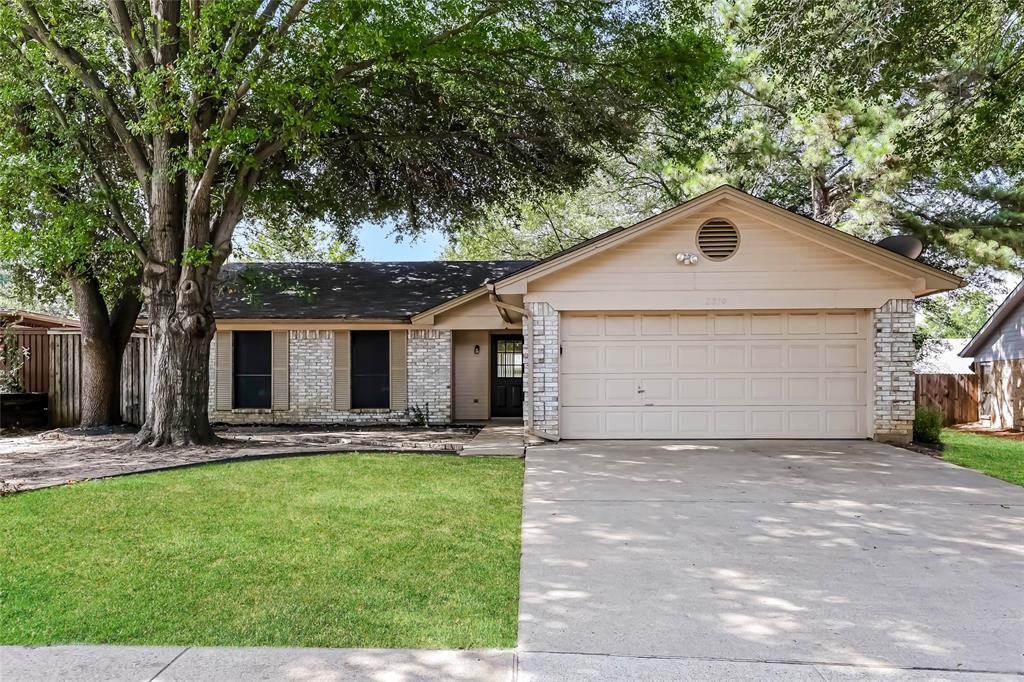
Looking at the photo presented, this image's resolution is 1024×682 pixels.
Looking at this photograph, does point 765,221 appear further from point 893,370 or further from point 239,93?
point 239,93

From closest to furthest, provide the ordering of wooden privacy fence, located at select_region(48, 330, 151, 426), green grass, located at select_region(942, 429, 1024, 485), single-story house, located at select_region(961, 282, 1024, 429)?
green grass, located at select_region(942, 429, 1024, 485) < wooden privacy fence, located at select_region(48, 330, 151, 426) < single-story house, located at select_region(961, 282, 1024, 429)

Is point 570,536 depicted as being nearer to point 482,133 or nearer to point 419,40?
point 419,40

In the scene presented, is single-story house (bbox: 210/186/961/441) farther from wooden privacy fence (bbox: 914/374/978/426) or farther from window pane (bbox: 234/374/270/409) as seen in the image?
wooden privacy fence (bbox: 914/374/978/426)

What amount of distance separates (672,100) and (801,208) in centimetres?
1066

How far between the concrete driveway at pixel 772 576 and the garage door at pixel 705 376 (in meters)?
2.96

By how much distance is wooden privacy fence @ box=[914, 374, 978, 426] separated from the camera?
59.5ft

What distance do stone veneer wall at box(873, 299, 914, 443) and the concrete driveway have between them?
2776mm

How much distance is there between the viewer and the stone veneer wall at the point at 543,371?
11.0 m

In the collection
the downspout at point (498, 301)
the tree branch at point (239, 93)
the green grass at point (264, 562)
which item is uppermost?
the tree branch at point (239, 93)

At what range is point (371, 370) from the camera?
575 inches

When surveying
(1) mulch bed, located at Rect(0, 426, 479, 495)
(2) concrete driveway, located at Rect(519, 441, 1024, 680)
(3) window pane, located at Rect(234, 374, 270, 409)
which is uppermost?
(3) window pane, located at Rect(234, 374, 270, 409)

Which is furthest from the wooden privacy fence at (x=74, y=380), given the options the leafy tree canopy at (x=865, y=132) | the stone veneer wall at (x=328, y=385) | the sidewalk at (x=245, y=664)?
the sidewalk at (x=245, y=664)

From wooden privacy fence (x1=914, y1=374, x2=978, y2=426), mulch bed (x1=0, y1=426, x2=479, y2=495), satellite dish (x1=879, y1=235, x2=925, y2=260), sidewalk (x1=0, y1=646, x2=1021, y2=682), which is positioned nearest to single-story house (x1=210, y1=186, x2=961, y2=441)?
satellite dish (x1=879, y1=235, x2=925, y2=260)

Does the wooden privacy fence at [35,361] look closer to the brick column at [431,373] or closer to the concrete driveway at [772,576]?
the brick column at [431,373]
